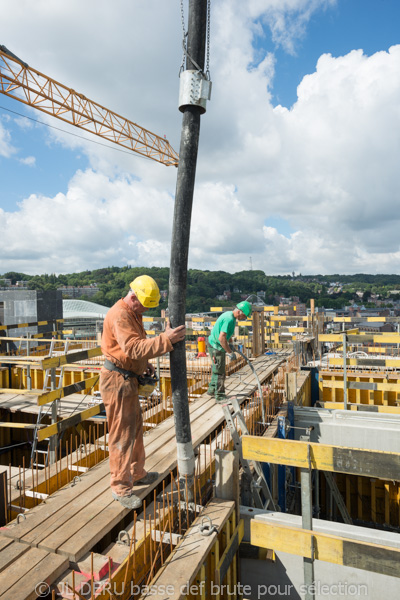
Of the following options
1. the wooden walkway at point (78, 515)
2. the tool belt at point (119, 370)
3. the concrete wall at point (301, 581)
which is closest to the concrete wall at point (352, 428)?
the concrete wall at point (301, 581)

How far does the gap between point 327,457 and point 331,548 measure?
660mm

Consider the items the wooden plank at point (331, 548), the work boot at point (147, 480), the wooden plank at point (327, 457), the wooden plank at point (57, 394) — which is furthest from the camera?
the wooden plank at point (57, 394)

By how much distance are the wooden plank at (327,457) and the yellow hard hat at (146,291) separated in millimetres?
1484

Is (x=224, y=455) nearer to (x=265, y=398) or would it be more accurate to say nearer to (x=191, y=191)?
(x=191, y=191)

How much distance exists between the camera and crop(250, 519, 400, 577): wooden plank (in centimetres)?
262

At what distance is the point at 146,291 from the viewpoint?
3.33 metres

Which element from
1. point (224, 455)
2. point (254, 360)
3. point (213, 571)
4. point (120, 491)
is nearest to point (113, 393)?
point (120, 491)

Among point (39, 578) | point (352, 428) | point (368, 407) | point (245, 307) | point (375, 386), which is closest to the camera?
point (39, 578)

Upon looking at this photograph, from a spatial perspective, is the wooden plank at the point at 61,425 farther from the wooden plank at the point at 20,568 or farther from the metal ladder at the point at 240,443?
the metal ladder at the point at 240,443

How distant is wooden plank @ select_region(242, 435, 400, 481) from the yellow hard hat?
4.87ft

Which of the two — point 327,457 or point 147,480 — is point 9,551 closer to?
point 147,480

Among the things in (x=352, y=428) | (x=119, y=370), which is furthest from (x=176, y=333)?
(x=352, y=428)

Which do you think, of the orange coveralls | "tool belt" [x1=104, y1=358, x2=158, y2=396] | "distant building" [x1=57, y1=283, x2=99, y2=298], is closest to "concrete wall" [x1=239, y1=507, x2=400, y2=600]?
the orange coveralls

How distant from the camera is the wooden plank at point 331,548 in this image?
2619 millimetres
